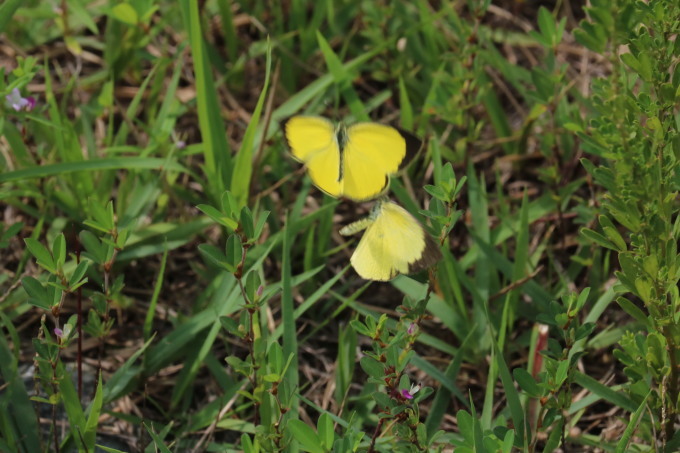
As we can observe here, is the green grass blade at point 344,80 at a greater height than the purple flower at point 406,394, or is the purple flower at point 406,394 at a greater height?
the green grass blade at point 344,80

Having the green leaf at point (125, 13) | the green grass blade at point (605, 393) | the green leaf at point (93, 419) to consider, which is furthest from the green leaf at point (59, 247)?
the green grass blade at point (605, 393)

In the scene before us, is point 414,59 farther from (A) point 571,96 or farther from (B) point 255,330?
(B) point 255,330

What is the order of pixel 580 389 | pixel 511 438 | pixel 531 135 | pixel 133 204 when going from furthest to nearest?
1. pixel 531 135
2. pixel 133 204
3. pixel 580 389
4. pixel 511 438

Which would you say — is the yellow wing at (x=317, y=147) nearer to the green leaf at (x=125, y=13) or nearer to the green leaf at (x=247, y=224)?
the green leaf at (x=247, y=224)

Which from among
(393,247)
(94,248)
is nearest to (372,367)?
(393,247)

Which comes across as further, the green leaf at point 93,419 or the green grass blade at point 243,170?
the green grass blade at point 243,170

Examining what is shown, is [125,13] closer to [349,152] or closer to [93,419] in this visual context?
[349,152]

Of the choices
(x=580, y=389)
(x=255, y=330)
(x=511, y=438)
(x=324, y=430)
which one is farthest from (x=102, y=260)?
(x=580, y=389)

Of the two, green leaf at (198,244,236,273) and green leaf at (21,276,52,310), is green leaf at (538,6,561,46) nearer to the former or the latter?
green leaf at (198,244,236,273)
